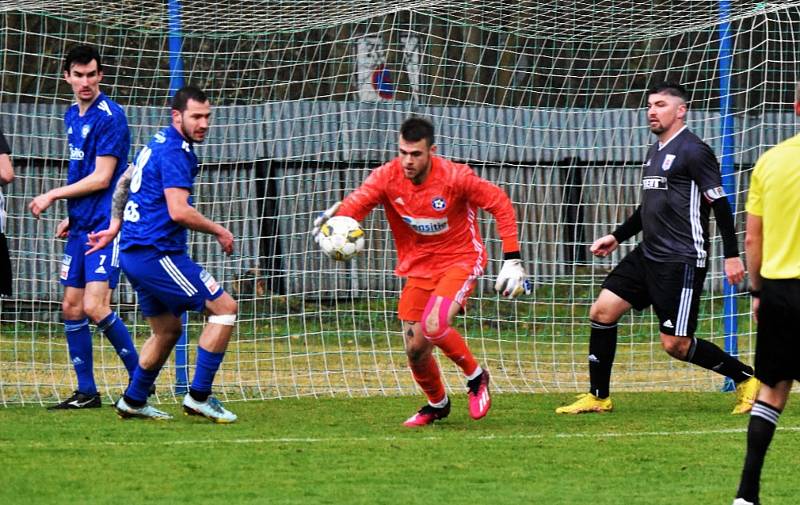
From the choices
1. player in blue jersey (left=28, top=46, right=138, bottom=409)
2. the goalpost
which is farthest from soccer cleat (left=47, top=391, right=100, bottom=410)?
the goalpost

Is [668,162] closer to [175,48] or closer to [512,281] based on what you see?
[512,281]

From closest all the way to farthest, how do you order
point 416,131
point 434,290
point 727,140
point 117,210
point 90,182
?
point 416,131, point 434,290, point 117,210, point 90,182, point 727,140

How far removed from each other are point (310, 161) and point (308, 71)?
107 cm

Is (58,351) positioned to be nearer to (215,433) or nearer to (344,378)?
(344,378)

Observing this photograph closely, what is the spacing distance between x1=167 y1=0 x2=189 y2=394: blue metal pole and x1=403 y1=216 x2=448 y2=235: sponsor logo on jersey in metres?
2.62

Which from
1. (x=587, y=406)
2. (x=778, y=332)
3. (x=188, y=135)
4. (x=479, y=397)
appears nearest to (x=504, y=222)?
(x=479, y=397)

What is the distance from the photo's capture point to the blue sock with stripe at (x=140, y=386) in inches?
336

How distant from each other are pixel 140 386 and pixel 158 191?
119cm

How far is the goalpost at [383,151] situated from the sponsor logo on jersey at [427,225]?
2944 mm

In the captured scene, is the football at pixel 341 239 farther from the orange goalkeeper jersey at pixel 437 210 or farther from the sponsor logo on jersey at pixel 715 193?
the sponsor logo on jersey at pixel 715 193

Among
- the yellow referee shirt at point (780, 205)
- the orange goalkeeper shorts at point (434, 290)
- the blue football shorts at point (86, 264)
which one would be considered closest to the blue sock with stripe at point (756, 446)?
the yellow referee shirt at point (780, 205)

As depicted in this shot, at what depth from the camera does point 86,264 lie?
30.1 ft

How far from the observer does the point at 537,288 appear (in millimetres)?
12367

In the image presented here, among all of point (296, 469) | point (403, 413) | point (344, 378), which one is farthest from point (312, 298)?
point (296, 469)
